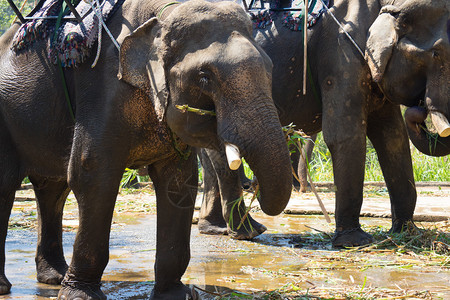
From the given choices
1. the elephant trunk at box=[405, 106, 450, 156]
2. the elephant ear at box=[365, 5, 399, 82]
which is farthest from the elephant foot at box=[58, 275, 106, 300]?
the elephant ear at box=[365, 5, 399, 82]

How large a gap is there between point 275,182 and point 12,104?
1947 mm

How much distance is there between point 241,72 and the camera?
3662 mm

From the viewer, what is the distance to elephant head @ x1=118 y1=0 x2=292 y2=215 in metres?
3.58

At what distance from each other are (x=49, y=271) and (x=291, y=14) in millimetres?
3228

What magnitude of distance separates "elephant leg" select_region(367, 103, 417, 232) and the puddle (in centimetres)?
79

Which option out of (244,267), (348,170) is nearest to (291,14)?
(348,170)

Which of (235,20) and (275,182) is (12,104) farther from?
(275,182)

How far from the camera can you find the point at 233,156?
3.54m

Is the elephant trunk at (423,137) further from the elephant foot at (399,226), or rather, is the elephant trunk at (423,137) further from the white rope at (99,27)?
the white rope at (99,27)

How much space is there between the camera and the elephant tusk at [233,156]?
11.5 feet

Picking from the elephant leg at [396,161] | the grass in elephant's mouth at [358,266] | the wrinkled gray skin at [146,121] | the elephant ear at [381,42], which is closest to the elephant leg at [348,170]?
the grass in elephant's mouth at [358,266]

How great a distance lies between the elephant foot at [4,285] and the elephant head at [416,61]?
10.8 feet

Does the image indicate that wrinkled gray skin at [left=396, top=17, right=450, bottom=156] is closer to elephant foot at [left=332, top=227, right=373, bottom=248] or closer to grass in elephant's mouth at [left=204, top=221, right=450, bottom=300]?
grass in elephant's mouth at [left=204, top=221, right=450, bottom=300]

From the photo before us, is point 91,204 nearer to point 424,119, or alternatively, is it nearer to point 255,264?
point 255,264
